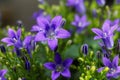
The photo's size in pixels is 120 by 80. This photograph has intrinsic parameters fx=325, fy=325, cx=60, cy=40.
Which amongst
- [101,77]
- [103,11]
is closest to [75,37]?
[103,11]

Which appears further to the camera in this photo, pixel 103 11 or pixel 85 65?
pixel 103 11

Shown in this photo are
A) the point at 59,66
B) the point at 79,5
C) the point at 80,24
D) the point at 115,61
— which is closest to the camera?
the point at 115,61

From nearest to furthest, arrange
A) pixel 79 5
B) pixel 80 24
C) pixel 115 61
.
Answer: pixel 115 61 < pixel 80 24 < pixel 79 5

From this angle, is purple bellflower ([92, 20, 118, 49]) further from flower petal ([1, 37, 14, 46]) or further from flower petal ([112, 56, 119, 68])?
flower petal ([1, 37, 14, 46])

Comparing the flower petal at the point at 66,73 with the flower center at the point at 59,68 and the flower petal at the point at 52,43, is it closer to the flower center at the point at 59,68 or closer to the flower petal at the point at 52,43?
the flower center at the point at 59,68

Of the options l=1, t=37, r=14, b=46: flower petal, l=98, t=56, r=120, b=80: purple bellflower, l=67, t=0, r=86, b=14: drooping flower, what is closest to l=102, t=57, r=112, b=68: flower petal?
l=98, t=56, r=120, b=80: purple bellflower

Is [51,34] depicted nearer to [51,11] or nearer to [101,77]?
[101,77]

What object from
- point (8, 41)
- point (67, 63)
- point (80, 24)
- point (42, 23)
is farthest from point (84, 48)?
point (80, 24)

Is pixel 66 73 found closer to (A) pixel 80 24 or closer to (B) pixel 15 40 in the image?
(B) pixel 15 40
